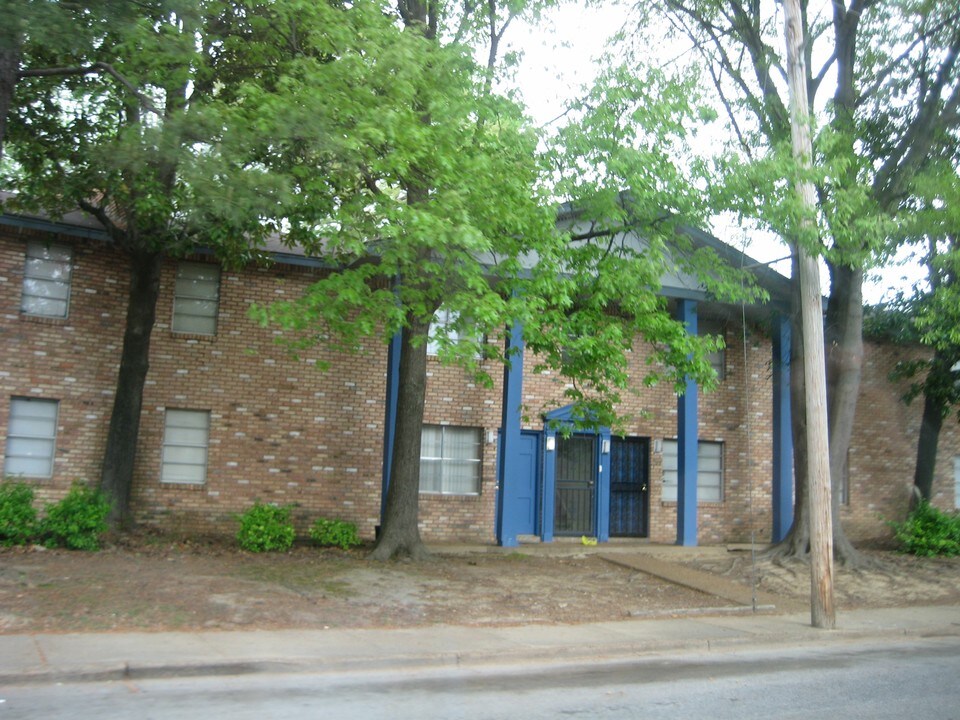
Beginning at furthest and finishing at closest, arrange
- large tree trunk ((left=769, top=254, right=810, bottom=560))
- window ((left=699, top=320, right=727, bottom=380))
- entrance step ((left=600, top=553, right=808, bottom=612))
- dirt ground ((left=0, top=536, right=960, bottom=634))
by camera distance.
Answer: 1. window ((left=699, top=320, right=727, bottom=380))
2. large tree trunk ((left=769, top=254, right=810, bottom=560))
3. entrance step ((left=600, top=553, right=808, bottom=612))
4. dirt ground ((left=0, top=536, right=960, bottom=634))

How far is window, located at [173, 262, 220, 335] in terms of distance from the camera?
16.8 m

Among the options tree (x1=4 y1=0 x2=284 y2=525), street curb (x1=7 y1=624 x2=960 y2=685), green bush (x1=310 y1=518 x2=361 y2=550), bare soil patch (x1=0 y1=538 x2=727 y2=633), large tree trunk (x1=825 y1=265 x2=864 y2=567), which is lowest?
street curb (x1=7 y1=624 x2=960 y2=685)

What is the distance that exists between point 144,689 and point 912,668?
749 cm

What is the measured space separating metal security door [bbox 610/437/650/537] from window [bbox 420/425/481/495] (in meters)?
3.17

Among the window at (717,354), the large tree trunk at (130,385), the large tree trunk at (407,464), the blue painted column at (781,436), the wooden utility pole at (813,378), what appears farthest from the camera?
the window at (717,354)

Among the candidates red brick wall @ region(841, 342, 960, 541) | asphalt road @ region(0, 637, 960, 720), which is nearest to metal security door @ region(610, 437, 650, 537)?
red brick wall @ region(841, 342, 960, 541)

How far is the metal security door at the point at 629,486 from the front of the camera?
20.1m

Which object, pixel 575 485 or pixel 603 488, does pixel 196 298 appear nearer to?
pixel 575 485

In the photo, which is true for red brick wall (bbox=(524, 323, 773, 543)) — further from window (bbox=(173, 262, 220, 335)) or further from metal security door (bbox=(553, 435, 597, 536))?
window (bbox=(173, 262, 220, 335))

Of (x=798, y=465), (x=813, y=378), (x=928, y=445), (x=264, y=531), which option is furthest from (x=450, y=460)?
(x=928, y=445)

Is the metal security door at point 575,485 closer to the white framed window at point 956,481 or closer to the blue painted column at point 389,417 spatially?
the blue painted column at point 389,417

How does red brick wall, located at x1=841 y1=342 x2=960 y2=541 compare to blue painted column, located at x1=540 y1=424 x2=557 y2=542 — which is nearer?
blue painted column, located at x1=540 y1=424 x2=557 y2=542

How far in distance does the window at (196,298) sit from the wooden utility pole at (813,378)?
10006 millimetres

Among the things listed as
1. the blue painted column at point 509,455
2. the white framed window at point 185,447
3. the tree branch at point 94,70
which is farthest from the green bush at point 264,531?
the tree branch at point 94,70
